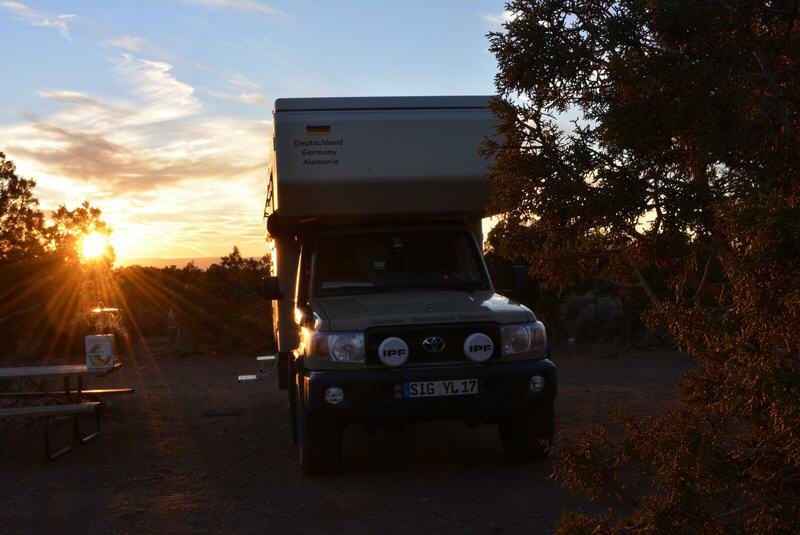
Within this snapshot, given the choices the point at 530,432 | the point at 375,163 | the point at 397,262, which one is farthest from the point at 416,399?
the point at 375,163

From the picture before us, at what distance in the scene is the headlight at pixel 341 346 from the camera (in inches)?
277

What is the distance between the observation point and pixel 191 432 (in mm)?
10367

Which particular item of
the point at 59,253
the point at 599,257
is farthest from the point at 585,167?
the point at 59,253

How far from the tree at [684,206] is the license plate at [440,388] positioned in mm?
1333

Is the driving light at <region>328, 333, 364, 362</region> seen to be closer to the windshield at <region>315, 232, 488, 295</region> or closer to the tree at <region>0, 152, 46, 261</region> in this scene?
the windshield at <region>315, 232, 488, 295</region>

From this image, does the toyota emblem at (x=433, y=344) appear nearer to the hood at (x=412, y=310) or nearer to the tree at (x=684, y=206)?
the hood at (x=412, y=310)

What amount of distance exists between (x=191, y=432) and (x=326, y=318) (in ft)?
13.0

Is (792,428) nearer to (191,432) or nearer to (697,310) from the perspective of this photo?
(697,310)

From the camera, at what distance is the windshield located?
8.30 m

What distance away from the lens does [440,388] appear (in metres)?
7.05

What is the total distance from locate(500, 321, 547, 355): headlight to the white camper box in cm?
161

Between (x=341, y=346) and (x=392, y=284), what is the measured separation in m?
1.35

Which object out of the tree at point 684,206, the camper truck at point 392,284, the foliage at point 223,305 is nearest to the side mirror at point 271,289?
the camper truck at point 392,284

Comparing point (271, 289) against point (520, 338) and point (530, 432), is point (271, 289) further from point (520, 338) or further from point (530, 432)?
point (530, 432)
